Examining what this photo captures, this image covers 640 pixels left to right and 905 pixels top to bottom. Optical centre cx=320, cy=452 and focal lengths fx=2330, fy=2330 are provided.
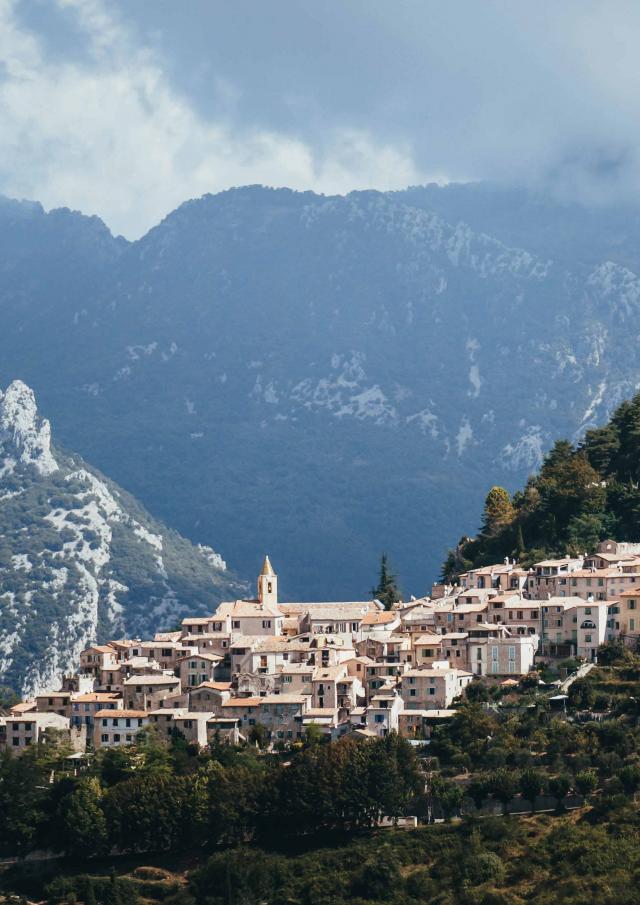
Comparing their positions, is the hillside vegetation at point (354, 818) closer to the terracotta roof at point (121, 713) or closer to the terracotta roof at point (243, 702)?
the terracotta roof at point (243, 702)

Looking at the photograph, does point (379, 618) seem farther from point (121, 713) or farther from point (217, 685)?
point (121, 713)

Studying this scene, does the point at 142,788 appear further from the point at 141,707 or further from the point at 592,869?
the point at 592,869

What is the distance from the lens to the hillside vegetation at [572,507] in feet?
493

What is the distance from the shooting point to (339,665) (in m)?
133

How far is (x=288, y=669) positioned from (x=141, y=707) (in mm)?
8569

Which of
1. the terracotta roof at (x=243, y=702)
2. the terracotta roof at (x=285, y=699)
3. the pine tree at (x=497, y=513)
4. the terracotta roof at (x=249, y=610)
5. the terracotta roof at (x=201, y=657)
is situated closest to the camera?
the terracotta roof at (x=285, y=699)

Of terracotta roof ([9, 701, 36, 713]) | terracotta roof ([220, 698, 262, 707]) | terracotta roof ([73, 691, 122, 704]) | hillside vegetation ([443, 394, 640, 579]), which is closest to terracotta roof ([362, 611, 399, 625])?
hillside vegetation ([443, 394, 640, 579])

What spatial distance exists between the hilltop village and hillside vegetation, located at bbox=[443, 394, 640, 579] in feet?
23.5

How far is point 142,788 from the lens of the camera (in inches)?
4643

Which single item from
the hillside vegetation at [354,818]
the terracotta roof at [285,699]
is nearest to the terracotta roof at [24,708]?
the hillside vegetation at [354,818]

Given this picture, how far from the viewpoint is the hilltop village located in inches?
4993

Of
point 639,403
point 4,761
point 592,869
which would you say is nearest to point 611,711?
point 592,869

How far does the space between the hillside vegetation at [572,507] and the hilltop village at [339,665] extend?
7.17m

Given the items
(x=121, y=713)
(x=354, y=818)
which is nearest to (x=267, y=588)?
(x=121, y=713)
